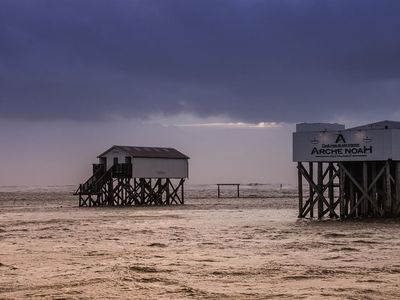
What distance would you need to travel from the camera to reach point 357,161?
1234 inches

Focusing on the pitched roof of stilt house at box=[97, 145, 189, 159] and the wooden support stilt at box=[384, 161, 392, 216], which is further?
the pitched roof of stilt house at box=[97, 145, 189, 159]

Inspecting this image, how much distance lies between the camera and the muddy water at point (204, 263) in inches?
471

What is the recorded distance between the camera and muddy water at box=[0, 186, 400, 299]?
39.3 feet

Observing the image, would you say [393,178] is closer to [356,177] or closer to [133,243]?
[356,177]

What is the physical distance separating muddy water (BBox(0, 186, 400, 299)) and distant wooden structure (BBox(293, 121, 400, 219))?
3986 millimetres

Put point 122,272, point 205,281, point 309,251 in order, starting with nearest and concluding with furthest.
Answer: point 205,281
point 122,272
point 309,251

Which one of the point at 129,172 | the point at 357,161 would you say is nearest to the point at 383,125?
the point at 357,161

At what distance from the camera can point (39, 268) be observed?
1512cm

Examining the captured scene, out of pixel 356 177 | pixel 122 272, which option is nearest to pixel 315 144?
pixel 356 177

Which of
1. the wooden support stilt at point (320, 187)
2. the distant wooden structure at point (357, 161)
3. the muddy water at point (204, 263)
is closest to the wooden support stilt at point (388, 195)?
the distant wooden structure at point (357, 161)

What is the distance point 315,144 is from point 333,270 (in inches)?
718

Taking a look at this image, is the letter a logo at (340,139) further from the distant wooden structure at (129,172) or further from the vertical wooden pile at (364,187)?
the distant wooden structure at (129,172)

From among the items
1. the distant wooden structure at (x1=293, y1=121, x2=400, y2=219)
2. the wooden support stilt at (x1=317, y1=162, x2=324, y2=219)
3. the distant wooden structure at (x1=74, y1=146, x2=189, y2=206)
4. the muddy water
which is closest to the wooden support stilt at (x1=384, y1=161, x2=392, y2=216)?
the distant wooden structure at (x1=293, y1=121, x2=400, y2=219)

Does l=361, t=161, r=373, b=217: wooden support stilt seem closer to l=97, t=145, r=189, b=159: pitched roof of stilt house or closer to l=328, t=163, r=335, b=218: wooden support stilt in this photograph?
l=328, t=163, r=335, b=218: wooden support stilt
